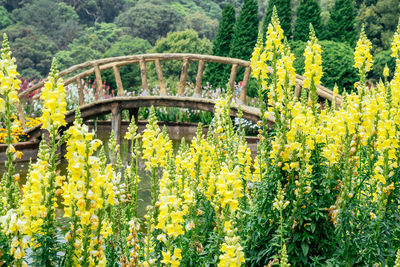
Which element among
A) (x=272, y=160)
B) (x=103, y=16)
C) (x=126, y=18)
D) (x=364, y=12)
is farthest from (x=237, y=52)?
(x=103, y=16)

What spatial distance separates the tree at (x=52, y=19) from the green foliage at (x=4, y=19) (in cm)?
43

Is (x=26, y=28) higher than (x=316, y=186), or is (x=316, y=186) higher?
(x=26, y=28)

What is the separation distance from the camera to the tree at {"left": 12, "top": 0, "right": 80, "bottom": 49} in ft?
81.8

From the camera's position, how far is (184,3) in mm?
31453

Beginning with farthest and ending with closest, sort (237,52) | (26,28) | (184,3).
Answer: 1. (184,3)
2. (26,28)
3. (237,52)

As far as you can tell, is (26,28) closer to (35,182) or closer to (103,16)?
(103,16)

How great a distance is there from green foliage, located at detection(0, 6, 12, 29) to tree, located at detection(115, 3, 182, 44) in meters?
5.81

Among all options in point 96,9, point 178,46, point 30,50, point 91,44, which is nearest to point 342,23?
point 178,46

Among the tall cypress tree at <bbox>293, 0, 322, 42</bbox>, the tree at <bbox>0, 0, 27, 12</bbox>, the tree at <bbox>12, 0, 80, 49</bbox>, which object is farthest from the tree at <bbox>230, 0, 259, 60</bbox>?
the tree at <bbox>0, 0, 27, 12</bbox>

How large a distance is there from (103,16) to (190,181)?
27050 millimetres

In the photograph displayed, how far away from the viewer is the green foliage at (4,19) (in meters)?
24.0

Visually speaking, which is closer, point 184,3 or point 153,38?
point 153,38

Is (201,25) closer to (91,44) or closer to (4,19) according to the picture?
Result: (91,44)

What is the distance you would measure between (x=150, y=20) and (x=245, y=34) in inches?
A: 462
